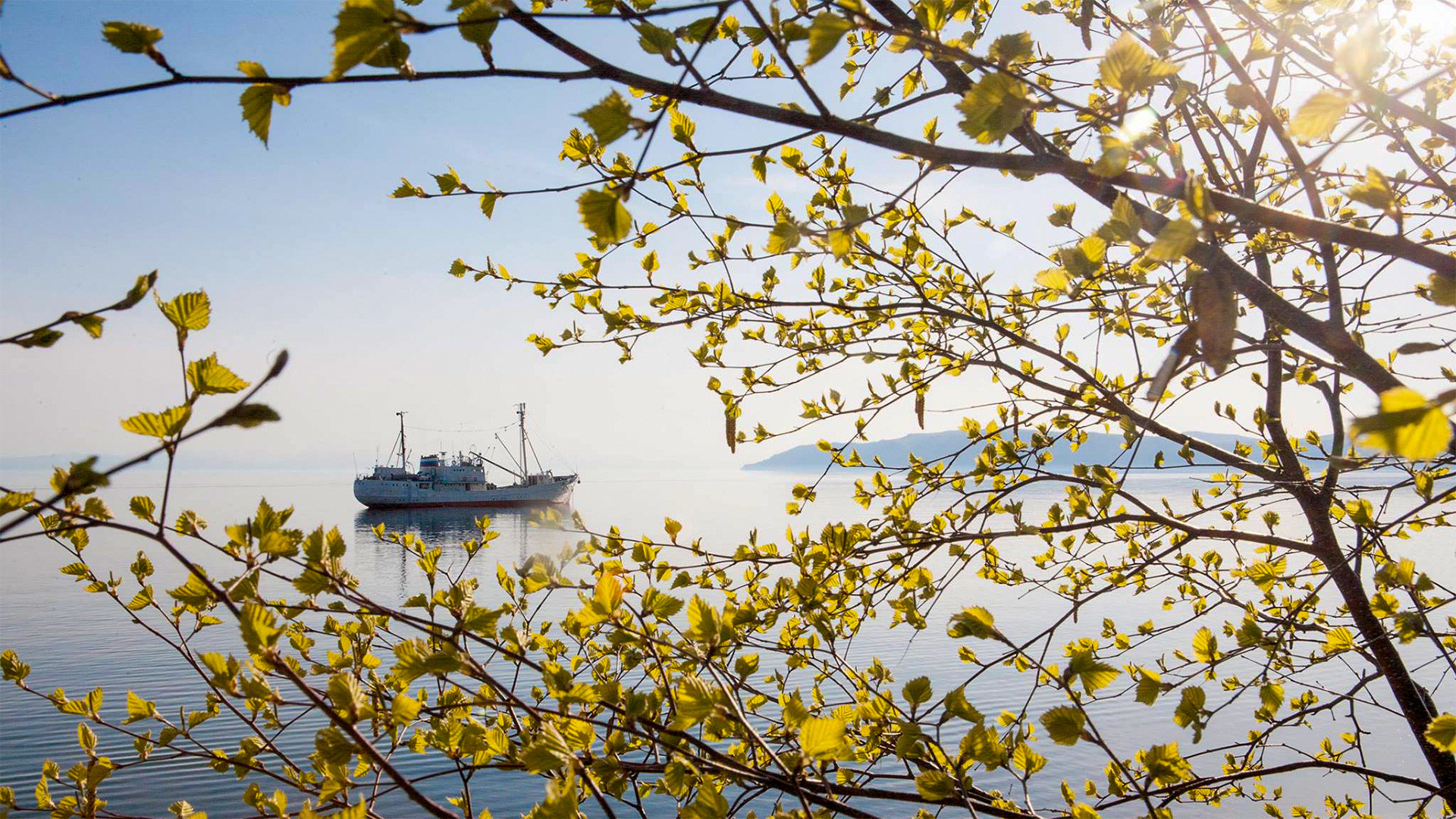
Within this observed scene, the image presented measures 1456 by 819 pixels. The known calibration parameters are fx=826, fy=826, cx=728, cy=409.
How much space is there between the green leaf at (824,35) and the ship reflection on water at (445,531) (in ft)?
58.6

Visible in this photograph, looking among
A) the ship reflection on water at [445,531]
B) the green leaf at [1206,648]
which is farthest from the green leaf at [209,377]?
the ship reflection on water at [445,531]

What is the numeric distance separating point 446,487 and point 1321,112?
7820 centimetres

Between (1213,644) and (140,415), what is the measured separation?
2.89m

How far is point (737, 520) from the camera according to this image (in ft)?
171

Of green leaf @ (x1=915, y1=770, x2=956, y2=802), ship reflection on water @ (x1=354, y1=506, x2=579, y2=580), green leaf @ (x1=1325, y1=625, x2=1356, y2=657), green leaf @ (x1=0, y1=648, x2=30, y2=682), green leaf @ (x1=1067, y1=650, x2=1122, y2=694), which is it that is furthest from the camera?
ship reflection on water @ (x1=354, y1=506, x2=579, y2=580)

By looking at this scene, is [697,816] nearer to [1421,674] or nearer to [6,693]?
[1421,674]

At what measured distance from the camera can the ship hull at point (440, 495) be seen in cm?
7181

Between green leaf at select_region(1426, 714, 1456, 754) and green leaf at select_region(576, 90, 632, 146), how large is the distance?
1924mm

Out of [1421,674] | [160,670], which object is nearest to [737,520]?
[160,670]

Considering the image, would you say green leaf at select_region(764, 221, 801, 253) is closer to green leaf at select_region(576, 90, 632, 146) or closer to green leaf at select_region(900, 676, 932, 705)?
green leaf at select_region(576, 90, 632, 146)

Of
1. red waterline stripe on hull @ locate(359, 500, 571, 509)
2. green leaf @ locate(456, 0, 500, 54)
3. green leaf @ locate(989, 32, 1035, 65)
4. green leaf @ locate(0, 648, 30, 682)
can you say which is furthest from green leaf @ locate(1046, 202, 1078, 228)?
red waterline stripe on hull @ locate(359, 500, 571, 509)

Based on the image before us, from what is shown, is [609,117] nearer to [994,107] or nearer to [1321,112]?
[994,107]

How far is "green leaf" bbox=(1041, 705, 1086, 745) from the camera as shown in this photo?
67.1 inches

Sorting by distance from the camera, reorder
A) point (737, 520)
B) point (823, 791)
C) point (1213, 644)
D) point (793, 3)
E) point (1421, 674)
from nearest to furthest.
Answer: point (823, 791) → point (793, 3) → point (1213, 644) → point (1421, 674) → point (737, 520)
